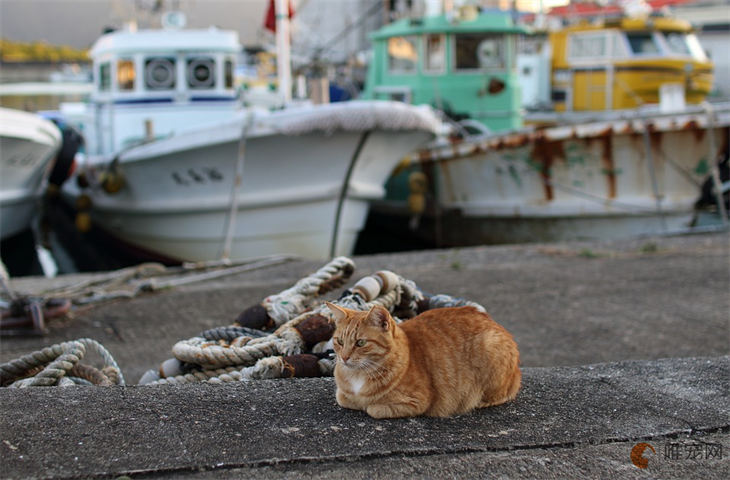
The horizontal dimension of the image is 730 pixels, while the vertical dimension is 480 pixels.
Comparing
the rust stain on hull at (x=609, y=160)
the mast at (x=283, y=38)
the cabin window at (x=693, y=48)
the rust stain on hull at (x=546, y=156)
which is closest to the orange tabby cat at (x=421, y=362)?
the rust stain on hull at (x=609, y=160)

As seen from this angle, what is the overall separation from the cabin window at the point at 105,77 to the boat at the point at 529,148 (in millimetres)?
4409

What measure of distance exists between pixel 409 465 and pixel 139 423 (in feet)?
2.76

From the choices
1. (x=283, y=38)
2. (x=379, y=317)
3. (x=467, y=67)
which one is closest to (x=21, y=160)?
(x=283, y=38)

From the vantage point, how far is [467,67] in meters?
13.0

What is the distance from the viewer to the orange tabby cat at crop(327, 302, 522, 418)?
2289 mm

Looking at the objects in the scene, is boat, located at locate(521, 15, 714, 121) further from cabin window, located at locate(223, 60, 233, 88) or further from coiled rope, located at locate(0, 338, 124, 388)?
coiled rope, located at locate(0, 338, 124, 388)

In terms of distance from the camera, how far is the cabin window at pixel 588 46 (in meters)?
13.9

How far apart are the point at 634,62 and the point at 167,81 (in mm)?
7787

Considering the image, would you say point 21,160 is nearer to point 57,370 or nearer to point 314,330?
point 57,370

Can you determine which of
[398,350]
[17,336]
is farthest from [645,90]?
[398,350]

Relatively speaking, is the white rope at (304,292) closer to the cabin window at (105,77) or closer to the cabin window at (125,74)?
the cabin window at (125,74)

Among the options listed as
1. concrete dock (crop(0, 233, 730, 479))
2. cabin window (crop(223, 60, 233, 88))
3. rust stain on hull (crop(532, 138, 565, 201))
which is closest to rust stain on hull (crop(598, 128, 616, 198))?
rust stain on hull (crop(532, 138, 565, 201))

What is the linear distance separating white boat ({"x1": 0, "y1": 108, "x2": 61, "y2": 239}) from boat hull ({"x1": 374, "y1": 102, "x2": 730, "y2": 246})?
5321 mm

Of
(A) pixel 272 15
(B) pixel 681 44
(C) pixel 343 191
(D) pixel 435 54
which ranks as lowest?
(C) pixel 343 191
